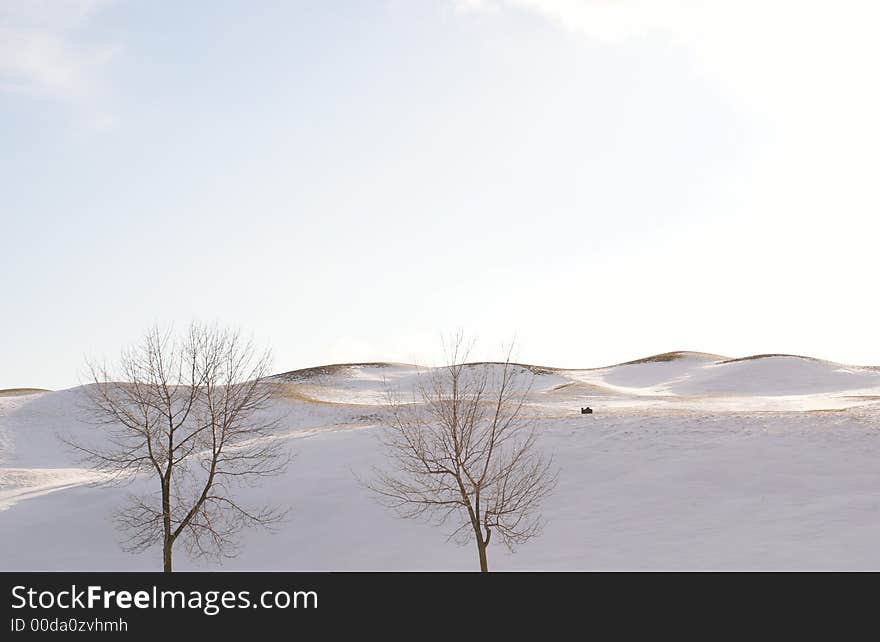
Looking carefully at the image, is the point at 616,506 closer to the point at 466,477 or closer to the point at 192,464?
the point at 466,477

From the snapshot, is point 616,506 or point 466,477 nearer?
point 616,506

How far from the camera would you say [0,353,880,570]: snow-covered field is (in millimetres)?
20891

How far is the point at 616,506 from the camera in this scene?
24.5 meters

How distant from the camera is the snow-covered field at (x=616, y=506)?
20891 mm

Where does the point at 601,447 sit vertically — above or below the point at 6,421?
below

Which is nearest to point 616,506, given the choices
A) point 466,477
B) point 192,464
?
point 466,477

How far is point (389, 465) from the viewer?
2994 cm
